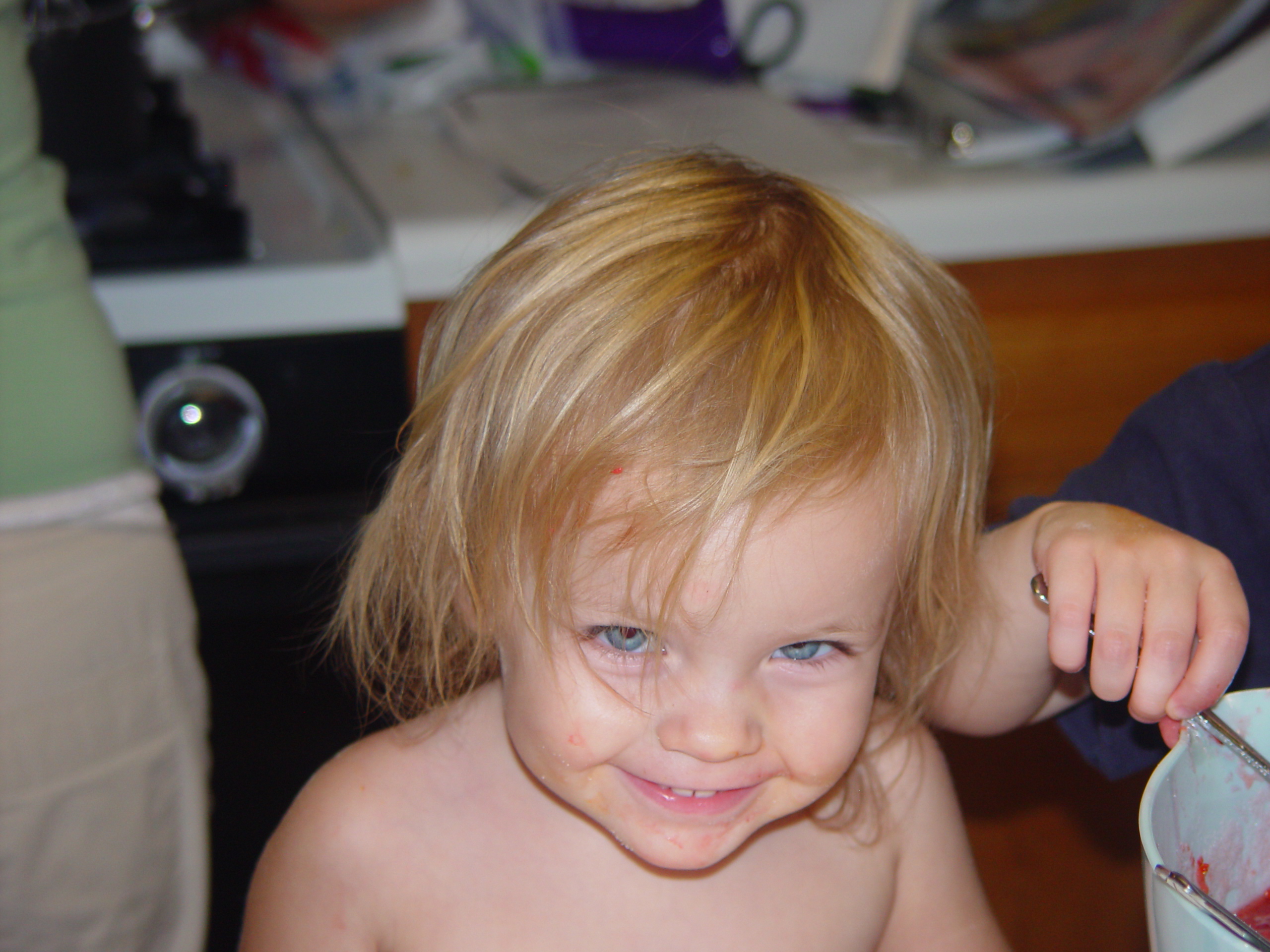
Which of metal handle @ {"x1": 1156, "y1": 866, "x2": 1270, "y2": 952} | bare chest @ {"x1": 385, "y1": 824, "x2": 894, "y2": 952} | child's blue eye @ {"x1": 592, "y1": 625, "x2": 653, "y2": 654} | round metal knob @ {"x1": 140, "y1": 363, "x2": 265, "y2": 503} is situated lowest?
bare chest @ {"x1": 385, "y1": 824, "x2": 894, "y2": 952}

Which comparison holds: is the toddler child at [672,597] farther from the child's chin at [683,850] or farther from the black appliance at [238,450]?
the black appliance at [238,450]

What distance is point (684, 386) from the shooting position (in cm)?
56

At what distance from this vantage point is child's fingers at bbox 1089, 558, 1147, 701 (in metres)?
0.55

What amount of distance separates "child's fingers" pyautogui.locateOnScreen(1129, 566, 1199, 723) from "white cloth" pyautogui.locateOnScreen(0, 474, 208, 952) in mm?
567

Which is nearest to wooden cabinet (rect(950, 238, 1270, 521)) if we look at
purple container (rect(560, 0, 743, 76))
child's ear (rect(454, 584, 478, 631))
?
purple container (rect(560, 0, 743, 76))

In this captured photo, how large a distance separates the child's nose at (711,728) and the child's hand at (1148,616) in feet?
0.52

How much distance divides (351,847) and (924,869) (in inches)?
14.4

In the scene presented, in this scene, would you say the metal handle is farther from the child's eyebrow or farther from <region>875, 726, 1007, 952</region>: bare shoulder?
<region>875, 726, 1007, 952</region>: bare shoulder

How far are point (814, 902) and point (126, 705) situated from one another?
0.44 metres

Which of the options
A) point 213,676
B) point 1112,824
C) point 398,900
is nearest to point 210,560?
point 213,676

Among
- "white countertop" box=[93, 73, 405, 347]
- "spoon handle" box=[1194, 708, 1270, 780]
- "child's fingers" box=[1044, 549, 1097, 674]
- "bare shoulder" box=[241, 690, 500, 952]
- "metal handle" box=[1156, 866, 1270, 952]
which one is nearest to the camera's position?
"metal handle" box=[1156, 866, 1270, 952]

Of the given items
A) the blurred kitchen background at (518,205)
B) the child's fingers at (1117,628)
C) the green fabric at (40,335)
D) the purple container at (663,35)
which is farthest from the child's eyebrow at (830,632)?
the purple container at (663,35)

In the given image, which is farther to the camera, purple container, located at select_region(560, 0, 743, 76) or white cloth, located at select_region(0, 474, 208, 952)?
purple container, located at select_region(560, 0, 743, 76)

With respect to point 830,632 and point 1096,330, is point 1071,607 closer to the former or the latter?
point 830,632
